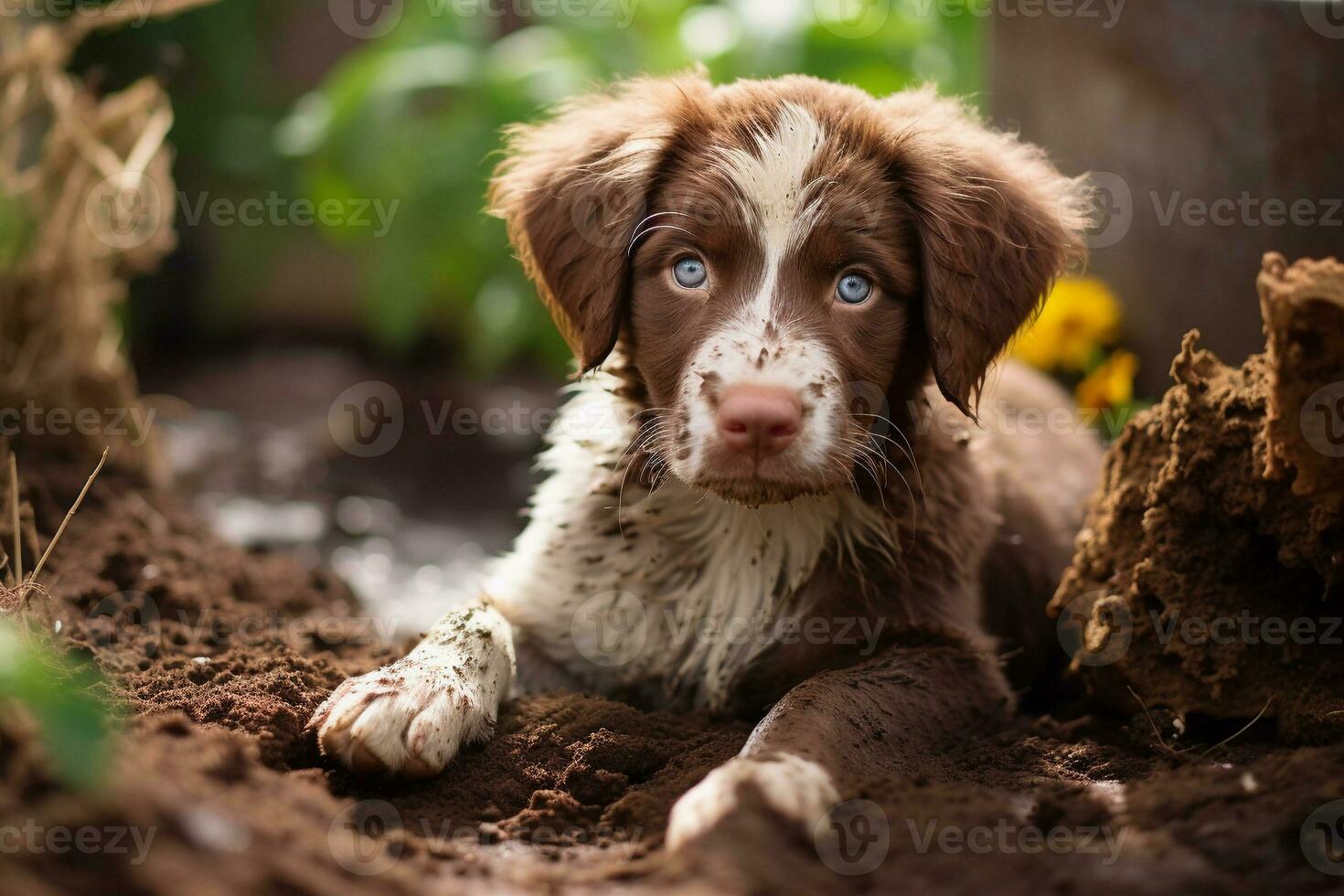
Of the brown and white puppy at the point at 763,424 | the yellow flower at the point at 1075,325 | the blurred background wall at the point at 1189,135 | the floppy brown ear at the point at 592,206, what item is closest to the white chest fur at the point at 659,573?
the brown and white puppy at the point at 763,424

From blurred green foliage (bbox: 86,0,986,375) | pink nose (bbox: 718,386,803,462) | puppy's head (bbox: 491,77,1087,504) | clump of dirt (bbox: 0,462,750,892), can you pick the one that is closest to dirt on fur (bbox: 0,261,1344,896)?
clump of dirt (bbox: 0,462,750,892)

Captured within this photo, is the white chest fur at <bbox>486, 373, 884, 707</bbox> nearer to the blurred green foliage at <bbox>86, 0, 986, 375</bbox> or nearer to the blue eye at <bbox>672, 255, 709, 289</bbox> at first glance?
the blue eye at <bbox>672, 255, 709, 289</bbox>

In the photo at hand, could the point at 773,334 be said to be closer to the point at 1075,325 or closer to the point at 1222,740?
the point at 1222,740

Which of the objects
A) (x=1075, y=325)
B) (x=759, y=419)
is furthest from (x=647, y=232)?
(x=1075, y=325)

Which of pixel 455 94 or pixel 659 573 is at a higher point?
pixel 455 94

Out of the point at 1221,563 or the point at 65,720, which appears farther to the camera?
the point at 1221,563

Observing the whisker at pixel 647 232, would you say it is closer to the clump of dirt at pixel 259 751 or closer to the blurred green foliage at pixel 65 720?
the clump of dirt at pixel 259 751
